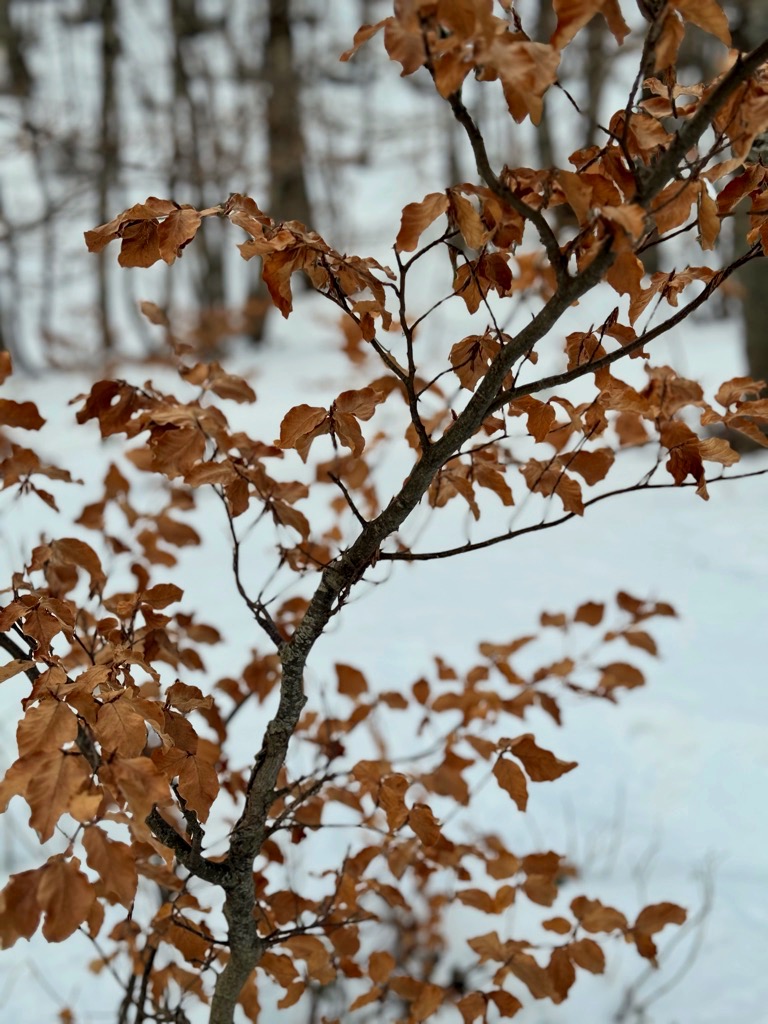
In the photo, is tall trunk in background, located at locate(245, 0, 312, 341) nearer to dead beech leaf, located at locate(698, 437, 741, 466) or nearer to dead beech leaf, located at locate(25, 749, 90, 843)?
dead beech leaf, located at locate(698, 437, 741, 466)

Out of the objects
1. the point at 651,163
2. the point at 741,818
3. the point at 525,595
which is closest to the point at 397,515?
the point at 651,163

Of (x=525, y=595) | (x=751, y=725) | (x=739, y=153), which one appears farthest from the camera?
(x=525, y=595)

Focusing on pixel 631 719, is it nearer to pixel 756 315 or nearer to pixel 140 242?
pixel 140 242

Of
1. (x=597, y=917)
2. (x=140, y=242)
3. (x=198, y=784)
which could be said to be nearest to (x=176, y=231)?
(x=140, y=242)

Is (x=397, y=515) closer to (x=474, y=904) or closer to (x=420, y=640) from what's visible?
(x=474, y=904)

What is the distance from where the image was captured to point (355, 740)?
196cm

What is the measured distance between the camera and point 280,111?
7.04m

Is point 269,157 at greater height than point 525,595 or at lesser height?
greater

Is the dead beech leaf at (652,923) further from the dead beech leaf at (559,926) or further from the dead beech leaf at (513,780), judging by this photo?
the dead beech leaf at (513,780)

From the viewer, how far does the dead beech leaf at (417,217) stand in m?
0.58

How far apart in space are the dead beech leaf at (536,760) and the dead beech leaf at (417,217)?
1.51ft

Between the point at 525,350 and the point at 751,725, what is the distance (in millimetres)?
1570

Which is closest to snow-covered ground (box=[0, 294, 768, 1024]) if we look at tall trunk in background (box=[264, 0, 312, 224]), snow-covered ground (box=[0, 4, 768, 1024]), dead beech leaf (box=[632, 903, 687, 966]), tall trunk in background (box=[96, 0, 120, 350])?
snow-covered ground (box=[0, 4, 768, 1024])

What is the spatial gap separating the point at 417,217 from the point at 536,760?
495mm
